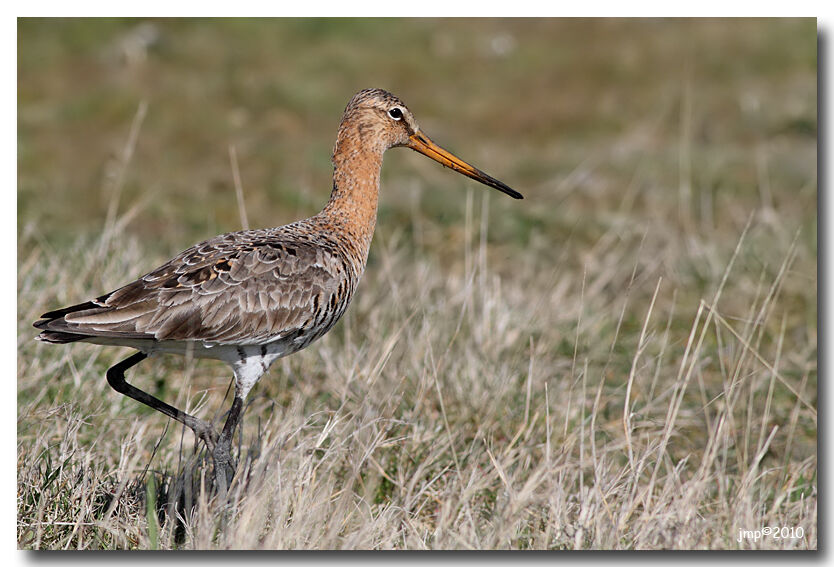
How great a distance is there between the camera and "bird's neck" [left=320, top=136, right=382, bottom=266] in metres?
5.09

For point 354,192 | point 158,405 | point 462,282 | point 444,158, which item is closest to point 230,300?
point 158,405

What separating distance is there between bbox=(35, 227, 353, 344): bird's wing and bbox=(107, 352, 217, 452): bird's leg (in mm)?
401

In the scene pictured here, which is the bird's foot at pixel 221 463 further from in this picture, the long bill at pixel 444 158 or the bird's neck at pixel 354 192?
the long bill at pixel 444 158

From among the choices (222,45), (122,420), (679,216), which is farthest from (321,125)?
(122,420)

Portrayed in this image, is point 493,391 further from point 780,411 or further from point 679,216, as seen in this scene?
→ point 679,216

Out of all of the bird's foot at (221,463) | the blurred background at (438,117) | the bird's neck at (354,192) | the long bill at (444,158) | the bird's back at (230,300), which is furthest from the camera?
the blurred background at (438,117)

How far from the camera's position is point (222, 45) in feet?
27.9

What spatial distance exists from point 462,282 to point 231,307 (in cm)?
332

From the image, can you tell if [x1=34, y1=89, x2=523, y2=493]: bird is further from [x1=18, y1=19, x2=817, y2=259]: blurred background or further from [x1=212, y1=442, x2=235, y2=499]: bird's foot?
[x1=18, y1=19, x2=817, y2=259]: blurred background

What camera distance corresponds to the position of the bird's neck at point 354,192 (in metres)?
5.09

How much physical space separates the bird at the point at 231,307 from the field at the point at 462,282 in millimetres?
407

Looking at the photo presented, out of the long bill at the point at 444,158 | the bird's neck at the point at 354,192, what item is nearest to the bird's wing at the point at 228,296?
the bird's neck at the point at 354,192

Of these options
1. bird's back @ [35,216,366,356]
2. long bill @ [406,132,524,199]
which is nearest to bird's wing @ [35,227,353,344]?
bird's back @ [35,216,366,356]

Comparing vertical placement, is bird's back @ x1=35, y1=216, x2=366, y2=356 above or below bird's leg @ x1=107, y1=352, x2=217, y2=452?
above
